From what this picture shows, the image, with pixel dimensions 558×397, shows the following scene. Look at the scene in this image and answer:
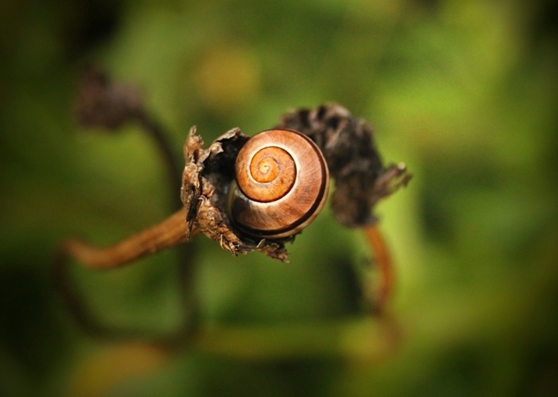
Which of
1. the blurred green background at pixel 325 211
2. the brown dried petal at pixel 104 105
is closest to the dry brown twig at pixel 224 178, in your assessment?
the brown dried petal at pixel 104 105

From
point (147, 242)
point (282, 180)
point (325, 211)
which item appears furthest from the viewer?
point (325, 211)

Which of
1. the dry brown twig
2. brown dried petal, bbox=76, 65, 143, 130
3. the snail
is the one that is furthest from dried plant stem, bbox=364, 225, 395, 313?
brown dried petal, bbox=76, 65, 143, 130

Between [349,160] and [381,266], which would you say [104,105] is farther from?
[381,266]

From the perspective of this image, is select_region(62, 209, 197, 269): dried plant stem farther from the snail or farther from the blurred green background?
the blurred green background

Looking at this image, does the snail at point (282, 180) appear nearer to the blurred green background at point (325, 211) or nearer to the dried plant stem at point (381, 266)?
the dried plant stem at point (381, 266)

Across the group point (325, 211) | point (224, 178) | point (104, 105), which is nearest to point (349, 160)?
point (224, 178)

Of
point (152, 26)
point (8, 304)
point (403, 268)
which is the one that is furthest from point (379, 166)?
point (8, 304)

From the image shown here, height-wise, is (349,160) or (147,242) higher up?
(349,160)
